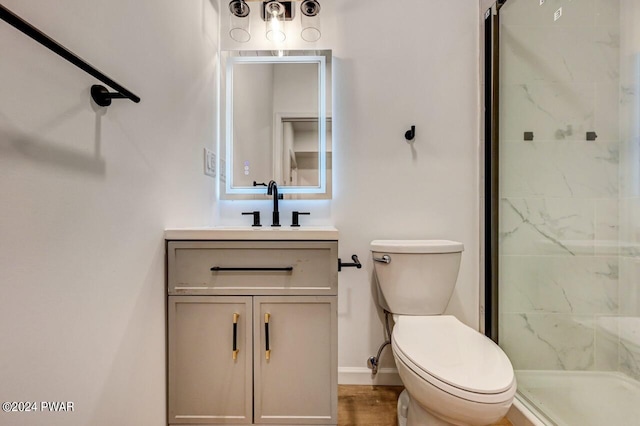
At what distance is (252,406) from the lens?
0.97 meters

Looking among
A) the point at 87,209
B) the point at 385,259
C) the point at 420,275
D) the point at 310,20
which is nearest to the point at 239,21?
the point at 310,20

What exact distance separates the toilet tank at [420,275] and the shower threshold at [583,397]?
0.55m

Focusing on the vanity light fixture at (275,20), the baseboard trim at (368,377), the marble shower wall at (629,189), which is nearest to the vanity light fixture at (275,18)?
the vanity light fixture at (275,20)

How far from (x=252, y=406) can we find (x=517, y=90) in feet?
6.20

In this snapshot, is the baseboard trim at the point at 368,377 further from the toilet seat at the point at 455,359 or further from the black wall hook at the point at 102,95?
the black wall hook at the point at 102,95

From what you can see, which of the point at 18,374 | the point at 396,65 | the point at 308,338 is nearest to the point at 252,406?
the point at 308,338

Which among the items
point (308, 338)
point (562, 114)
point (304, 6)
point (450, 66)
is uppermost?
point (304, 6)

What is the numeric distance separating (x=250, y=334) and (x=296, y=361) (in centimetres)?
19

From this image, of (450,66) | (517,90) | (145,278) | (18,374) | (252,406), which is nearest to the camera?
(18,374)

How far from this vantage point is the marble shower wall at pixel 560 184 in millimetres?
1222

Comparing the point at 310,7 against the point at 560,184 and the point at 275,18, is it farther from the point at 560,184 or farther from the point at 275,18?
the point at 560,184

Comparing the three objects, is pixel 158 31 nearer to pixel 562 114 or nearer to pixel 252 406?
pixel 252 406

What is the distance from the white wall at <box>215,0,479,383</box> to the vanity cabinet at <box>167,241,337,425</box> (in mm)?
568

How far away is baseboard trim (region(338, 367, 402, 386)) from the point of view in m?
1.49
